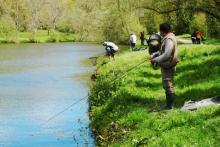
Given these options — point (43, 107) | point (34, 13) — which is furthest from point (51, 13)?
point (43, 107)

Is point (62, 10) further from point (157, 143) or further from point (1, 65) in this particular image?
point (157, 143)

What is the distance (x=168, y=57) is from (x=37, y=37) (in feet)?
371

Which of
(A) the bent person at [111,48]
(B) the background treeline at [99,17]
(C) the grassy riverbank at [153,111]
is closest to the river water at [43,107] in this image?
(C) the grassy riverbank at [153,111]

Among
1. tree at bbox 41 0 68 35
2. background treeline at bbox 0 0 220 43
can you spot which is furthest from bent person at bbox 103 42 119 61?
tree at bbox 41 0 68 35

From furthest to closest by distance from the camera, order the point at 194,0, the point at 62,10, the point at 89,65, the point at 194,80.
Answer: the point at 62,10 < the point at 89,65 < the point at 194,0 < the point at 194,80

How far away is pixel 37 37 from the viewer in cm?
12838

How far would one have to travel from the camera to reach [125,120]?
703 inches

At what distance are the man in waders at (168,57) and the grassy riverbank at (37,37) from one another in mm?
100470

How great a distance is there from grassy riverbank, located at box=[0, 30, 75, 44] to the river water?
218 feet

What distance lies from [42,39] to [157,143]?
373ft

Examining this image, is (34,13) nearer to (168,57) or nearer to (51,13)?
(51,13)

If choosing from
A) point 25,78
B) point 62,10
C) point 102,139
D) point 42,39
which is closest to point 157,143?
point 102,139

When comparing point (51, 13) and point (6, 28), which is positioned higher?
point (6, 28)

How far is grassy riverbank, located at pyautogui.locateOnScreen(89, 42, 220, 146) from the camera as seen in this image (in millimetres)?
13836
